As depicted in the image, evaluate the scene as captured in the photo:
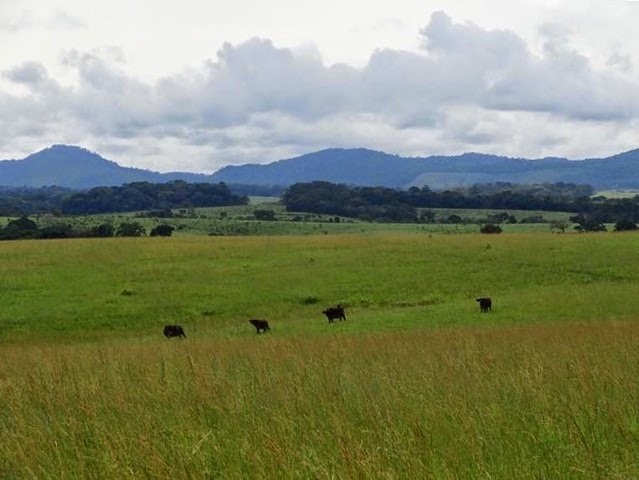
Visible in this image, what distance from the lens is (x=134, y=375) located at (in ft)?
36.8

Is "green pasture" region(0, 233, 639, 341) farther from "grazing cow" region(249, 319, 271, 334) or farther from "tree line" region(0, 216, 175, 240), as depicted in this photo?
"tree line" region(0, 216, 175, 240)

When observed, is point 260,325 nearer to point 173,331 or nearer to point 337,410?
point 173,331

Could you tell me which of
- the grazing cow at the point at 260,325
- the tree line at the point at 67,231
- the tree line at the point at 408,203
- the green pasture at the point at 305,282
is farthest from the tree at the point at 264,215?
the grazing cow at the point at 260,325

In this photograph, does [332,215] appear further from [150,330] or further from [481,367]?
[481,367]

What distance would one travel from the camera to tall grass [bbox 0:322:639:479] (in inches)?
227

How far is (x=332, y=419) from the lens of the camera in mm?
7273

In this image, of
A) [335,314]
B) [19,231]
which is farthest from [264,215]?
[335,314]

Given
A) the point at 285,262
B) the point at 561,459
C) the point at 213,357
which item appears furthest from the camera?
the point at 285,262

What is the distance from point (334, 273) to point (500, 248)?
13.5 metres

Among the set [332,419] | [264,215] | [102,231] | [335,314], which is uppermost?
[264,215]


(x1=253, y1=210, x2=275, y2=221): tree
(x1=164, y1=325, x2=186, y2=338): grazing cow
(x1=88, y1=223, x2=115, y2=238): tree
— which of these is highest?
(x1=253, y1=210, x2=275, y2=221): tree

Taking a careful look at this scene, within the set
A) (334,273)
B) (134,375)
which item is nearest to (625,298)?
(334,273)

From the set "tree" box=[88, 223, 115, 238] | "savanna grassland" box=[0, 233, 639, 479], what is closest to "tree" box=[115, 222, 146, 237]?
"tree" box=[88, 223, 115, 238]

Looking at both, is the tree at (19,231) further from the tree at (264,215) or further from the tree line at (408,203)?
the tree line at (408,203)
